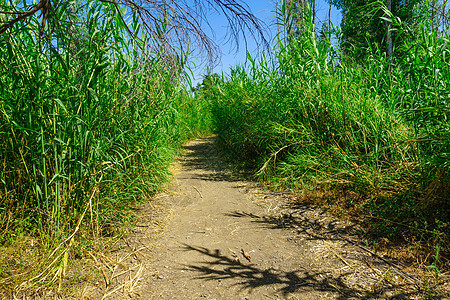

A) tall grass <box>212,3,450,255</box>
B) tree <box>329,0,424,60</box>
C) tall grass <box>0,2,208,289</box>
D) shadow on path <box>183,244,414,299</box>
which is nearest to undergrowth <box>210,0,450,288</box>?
tall grass <box>212,3,450,255</box>

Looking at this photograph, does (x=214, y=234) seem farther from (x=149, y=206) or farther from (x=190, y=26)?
(x=190, y=26)

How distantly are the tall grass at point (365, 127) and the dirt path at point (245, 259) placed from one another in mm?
391

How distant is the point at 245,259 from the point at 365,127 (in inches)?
70.1

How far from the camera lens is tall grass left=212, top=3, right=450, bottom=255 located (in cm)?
219

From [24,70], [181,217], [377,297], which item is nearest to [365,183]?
[377,297]

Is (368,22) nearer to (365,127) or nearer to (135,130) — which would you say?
(365,127)

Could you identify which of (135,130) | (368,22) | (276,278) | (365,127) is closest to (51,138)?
(135,130)

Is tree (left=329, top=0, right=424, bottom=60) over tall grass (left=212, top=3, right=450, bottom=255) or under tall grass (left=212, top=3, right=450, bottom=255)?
over

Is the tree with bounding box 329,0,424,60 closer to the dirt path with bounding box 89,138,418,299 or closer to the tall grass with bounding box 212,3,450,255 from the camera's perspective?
the tall grass with bounding box 212,3,450,255

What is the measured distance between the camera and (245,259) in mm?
2131

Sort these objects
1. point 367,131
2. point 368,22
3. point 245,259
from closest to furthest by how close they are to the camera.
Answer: point 245,259 < point 368,22 < point 367,131

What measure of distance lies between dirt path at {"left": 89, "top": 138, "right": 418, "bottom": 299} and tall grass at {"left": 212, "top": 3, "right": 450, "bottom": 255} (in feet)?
1.28

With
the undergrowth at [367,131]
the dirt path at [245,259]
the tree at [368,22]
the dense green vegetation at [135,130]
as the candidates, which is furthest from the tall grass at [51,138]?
the undergrowth at [367,131]

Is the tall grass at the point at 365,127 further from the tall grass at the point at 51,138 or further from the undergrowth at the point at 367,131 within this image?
the tall grass at the point at 51,138
